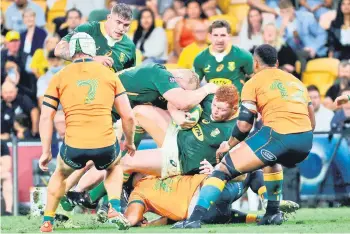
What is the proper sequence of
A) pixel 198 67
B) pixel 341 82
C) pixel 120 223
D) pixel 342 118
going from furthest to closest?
pixel 341 82, pixel 342 118, pixel 198 67, pixel 120 223

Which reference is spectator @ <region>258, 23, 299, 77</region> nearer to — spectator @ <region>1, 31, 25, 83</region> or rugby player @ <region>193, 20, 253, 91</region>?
rugby player @ <region>193, 20, 253, 91</region>

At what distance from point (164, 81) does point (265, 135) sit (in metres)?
1.55

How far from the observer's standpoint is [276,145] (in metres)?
9.32

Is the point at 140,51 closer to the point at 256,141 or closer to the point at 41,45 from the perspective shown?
the point at 41,45

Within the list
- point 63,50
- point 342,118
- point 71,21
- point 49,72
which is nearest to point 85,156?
point 63,50

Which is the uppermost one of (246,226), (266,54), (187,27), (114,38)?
(266,54)

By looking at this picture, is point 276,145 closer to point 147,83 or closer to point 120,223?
point 120,223

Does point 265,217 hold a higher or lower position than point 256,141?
lower

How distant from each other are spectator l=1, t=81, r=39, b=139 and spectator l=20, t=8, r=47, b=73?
0.66 m

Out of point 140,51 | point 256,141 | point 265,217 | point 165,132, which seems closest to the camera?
point 256,141

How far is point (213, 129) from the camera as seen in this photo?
1050 cm

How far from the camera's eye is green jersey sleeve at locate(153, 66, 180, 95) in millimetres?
10469

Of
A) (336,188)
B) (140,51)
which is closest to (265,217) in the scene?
(336,188)

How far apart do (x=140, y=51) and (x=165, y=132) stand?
198 inches
